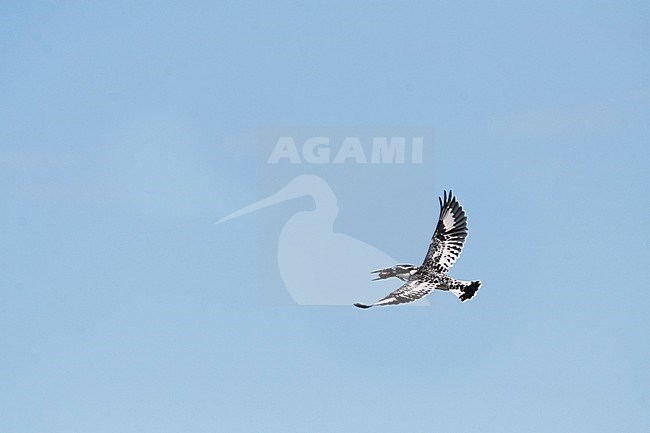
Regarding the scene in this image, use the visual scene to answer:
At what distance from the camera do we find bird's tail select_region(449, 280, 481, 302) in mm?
25281

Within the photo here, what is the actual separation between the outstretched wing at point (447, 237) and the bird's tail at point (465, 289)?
4.09ft

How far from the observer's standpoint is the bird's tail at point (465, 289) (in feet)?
82.9

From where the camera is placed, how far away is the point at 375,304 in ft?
73.2

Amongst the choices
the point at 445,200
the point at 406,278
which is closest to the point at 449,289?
the point at 406,278

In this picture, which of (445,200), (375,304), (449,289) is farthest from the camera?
(445,200)

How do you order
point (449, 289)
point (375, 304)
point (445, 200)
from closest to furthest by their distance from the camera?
point (375, 304)
point (449, 289)
point (445, 200)

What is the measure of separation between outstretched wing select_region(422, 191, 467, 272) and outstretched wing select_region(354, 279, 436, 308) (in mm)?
913

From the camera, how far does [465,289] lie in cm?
2536

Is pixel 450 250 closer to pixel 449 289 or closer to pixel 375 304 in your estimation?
pixel 449 289

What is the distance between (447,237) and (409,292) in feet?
10.9

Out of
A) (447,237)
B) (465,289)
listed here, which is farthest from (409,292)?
(447,237)

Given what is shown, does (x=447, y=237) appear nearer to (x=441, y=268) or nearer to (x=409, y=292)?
(x=441, y=268)

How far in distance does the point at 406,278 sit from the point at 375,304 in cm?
450

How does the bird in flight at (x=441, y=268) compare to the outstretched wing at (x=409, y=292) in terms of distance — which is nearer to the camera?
the outstretched wing at (x=409, y=292)
